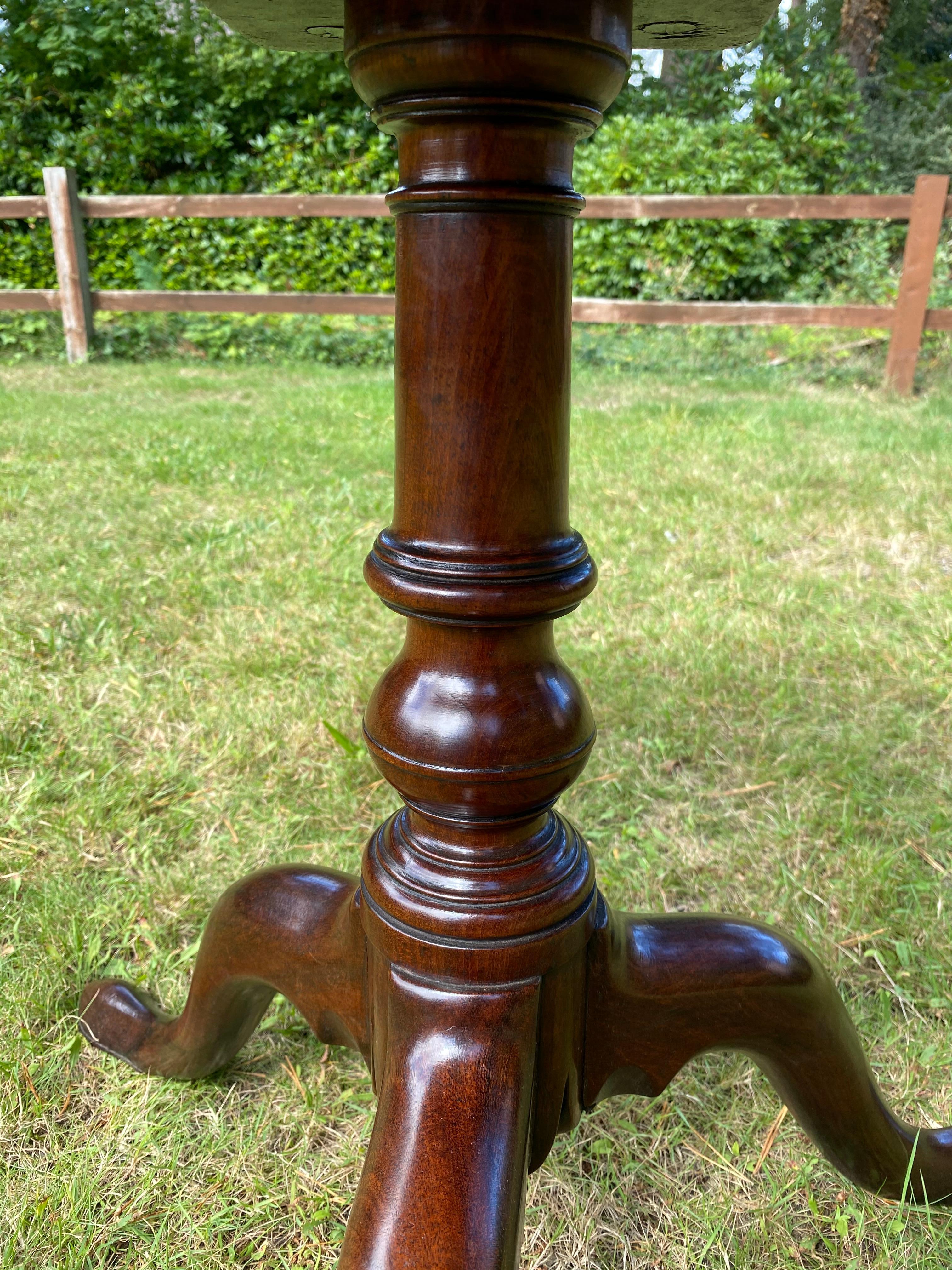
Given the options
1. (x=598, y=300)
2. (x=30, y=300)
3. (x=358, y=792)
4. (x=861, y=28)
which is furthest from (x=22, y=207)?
(x=861, y=28)

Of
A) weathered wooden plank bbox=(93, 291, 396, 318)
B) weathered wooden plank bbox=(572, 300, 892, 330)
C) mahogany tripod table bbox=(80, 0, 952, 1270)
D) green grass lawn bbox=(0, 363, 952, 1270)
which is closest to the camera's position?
mahogany tripod table bbox=(80, 0, 952, 1270)

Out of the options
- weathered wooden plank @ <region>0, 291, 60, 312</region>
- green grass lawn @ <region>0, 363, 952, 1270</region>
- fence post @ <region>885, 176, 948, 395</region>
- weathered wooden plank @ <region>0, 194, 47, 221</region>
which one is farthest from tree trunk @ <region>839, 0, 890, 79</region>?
green grass lawn @ <region>0, 363, 952, 1270</region>

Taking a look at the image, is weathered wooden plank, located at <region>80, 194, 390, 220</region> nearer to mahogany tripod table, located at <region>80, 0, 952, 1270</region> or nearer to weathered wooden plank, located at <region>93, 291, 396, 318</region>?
weathered wooden plank, located at <region>93, 291, 396, 318</region>

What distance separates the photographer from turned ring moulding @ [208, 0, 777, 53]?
74 centimetres

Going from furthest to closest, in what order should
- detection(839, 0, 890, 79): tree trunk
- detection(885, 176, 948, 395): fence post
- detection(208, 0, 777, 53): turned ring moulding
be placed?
detection(839, 0, 890, 79): tree trunk → detection(885, 176, 948, 395): fence post → detection(208, 0, 777, 53): turned ring moulding

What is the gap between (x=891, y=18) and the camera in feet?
34.7

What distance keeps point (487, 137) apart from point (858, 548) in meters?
2.14

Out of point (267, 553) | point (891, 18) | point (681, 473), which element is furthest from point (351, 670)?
point (891, 18)

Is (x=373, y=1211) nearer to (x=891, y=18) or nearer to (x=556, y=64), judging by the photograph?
(x=556, y=64)

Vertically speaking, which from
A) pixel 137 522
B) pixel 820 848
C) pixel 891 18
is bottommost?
pixel 820 848

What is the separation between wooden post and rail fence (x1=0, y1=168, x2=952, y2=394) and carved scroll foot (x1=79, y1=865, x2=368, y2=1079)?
4.22 metres

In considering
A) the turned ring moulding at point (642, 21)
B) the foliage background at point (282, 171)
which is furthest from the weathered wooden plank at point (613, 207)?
the turned ring moulding at point (642, 21)

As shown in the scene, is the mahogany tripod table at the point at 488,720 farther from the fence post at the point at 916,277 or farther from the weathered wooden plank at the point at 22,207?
the weathered wooden plank at the point at 22,207

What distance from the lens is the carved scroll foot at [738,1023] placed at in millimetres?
780
